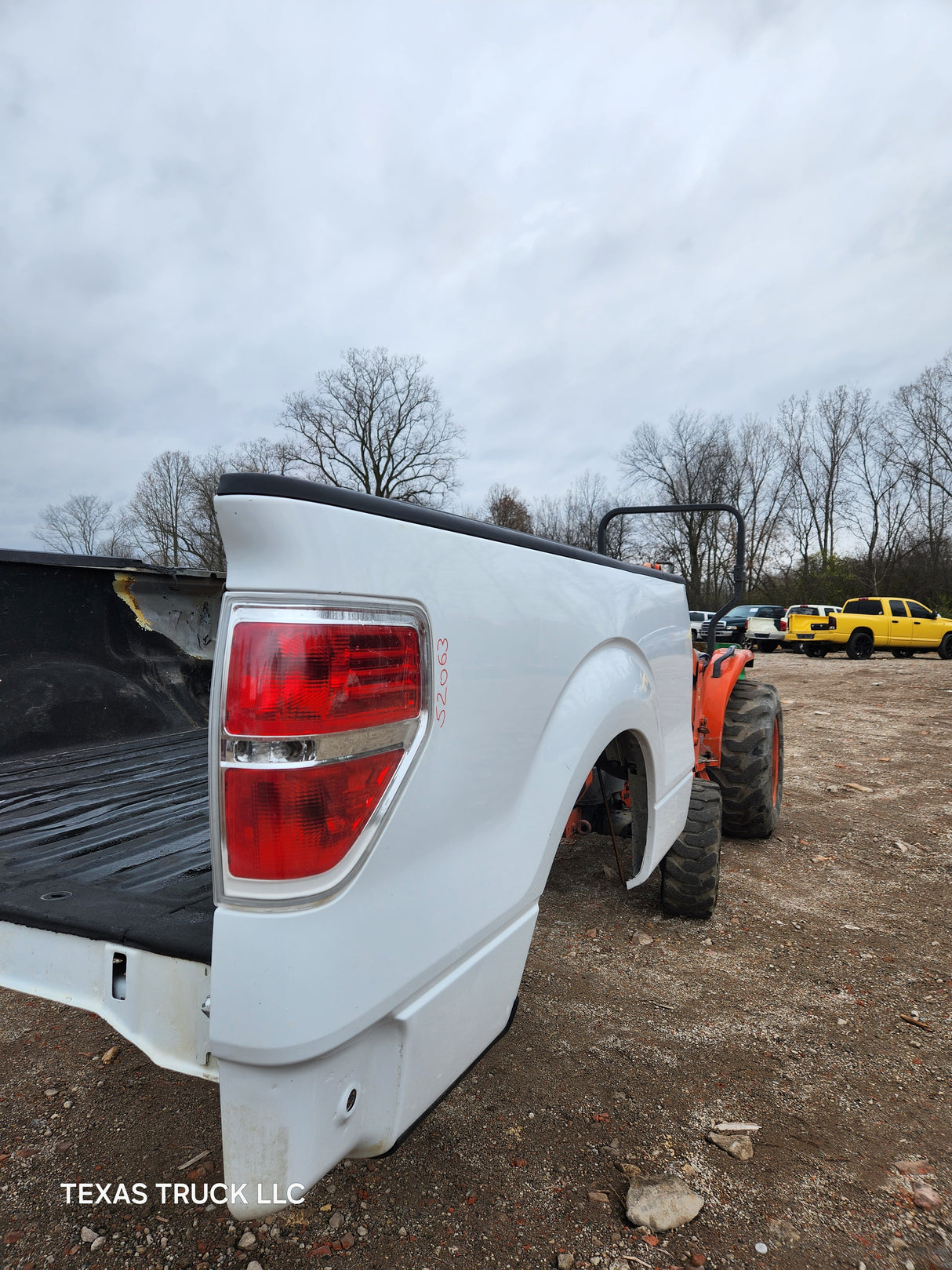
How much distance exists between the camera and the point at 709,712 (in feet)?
12.9

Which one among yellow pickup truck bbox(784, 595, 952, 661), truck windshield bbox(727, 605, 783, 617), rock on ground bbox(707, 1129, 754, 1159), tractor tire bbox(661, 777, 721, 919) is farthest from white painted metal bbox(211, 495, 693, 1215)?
truck windshield bbox(727, 605, 783, 617)

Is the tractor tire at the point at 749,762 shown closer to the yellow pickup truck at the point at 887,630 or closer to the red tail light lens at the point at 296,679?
the red tail light lens at the point at 296,679

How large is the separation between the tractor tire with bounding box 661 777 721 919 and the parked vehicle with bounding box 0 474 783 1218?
1.42m

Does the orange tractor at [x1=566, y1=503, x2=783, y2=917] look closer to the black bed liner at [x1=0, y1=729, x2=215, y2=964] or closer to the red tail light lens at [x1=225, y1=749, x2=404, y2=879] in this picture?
the black bed liner at [x1=0, y1=729, x2=215, y2=964]

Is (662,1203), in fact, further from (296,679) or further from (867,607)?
(867,607)

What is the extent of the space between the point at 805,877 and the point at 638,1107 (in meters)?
2.34

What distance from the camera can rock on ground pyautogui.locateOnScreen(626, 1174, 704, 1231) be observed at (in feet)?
5.43

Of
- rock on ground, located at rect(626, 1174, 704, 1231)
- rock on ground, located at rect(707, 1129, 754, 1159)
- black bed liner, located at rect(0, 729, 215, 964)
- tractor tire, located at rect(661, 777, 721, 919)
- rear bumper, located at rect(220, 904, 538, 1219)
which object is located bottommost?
rock on ground, located at rect(707, 1129, 754, 1159)

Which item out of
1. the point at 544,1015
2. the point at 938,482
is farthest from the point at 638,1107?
the point at 938,482

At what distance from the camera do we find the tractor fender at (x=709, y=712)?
12.7 ft

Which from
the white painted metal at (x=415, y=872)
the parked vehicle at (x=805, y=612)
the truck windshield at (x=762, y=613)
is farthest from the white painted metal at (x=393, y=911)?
the truck windshield at (x=762, y=613)

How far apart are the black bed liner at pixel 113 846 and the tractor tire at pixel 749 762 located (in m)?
2.80

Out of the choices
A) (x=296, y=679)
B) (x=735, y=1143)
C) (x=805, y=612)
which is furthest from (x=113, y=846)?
(x=805, y=612)

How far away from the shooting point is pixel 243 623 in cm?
98
